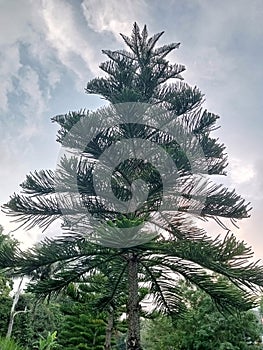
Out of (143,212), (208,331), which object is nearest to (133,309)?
(143,212)

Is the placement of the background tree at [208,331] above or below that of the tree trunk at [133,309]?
above

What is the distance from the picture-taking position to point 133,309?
383 centimetres

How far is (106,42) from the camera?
5809 millimetres

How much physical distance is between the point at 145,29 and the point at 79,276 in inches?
146

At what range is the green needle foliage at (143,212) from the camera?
12.2ft

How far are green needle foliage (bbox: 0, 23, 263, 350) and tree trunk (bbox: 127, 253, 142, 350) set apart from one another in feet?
0.03

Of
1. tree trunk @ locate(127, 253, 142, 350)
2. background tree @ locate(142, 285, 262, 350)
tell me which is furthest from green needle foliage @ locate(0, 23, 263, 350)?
background tree @ locate(142, 285, 262, 350)

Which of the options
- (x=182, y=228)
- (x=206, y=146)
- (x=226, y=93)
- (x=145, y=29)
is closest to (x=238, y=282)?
(x=182, y=228)

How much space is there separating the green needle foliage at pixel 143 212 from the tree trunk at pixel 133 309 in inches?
0.4

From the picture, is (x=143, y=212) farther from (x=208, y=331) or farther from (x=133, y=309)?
(x=208, y=331)

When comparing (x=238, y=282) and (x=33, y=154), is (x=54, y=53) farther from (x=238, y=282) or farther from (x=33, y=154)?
(x=238, y=282)

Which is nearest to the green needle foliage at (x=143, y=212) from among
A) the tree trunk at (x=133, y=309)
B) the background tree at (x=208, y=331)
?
the tree trunk at (x=133, y=309)

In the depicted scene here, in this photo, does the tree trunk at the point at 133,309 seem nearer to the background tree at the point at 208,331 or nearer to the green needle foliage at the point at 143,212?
the green needle foliage at the point at 143,212

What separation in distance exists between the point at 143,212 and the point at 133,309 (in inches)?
44.9
